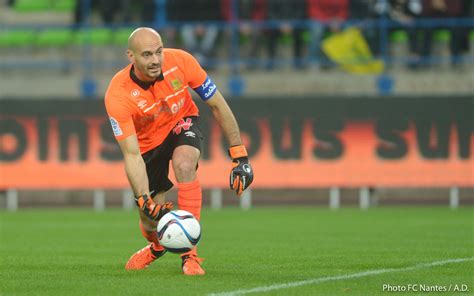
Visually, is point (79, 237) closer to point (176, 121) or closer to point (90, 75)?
point (176, 121)

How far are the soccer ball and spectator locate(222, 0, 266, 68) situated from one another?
14.2 meters

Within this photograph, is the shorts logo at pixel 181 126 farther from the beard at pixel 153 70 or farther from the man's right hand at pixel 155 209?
the man's right hand at pixel 155 209

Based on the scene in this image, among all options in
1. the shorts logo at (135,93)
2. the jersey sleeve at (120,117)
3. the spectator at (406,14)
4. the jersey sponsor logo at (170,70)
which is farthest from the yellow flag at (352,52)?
the jersey sleeve at (120,117)

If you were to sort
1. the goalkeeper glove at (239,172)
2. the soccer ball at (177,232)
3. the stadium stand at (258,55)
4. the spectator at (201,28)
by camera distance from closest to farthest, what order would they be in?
1. the soccer ball at (177,232)
2. the goalkeeper glove at (239,172)
3. the stadium stand at (258,55)
4. the spectator at (201,28)

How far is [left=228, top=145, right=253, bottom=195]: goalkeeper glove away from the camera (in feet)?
32.2

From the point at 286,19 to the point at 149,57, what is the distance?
14094mm

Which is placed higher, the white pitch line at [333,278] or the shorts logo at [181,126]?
the shorts logo at [181,126]

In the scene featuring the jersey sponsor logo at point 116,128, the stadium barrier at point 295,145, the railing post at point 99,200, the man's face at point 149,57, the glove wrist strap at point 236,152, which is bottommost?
the railing post at point 99,200

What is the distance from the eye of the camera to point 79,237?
15.2 m

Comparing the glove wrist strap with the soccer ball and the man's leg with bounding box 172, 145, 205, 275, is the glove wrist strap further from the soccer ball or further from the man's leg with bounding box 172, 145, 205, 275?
the soccer ball

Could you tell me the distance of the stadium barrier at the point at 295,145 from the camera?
70.3ft

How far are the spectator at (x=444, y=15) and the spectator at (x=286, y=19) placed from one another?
240 centimetres

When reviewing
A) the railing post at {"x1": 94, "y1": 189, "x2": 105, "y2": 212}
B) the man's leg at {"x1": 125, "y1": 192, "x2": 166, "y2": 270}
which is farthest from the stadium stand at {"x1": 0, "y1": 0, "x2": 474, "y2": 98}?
the man's leg at {"x1": 125, "y1": 192, "x2": 166, "y2": 270}

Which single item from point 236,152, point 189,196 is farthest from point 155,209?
point 236,152
